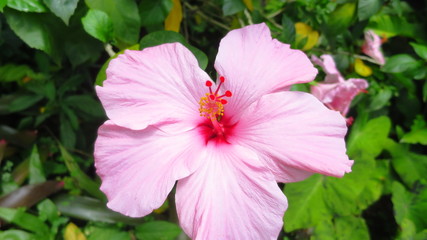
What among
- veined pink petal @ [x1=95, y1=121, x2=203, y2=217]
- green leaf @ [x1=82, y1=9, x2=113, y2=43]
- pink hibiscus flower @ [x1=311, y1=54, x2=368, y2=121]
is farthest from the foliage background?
veined pink petal @ [x1=95, y1=121, x2=203, y2=217]

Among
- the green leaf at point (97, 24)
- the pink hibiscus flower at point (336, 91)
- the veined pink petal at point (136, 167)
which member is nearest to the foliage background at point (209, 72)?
the green leaf at point (97, 24)

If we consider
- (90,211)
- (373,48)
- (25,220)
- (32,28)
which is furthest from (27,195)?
(373,48)

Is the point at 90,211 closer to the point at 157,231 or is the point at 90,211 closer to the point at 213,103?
the point at 157,231

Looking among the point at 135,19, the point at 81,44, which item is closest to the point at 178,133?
the point at 135,19

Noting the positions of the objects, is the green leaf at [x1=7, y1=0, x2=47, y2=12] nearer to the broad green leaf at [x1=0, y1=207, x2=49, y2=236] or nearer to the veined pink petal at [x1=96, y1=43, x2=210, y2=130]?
the veined pink petal at [x1=96, y1=43, x2=210, y2=130]

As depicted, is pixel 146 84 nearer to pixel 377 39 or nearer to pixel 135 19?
pixel 135 19

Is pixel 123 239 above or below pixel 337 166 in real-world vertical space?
below
